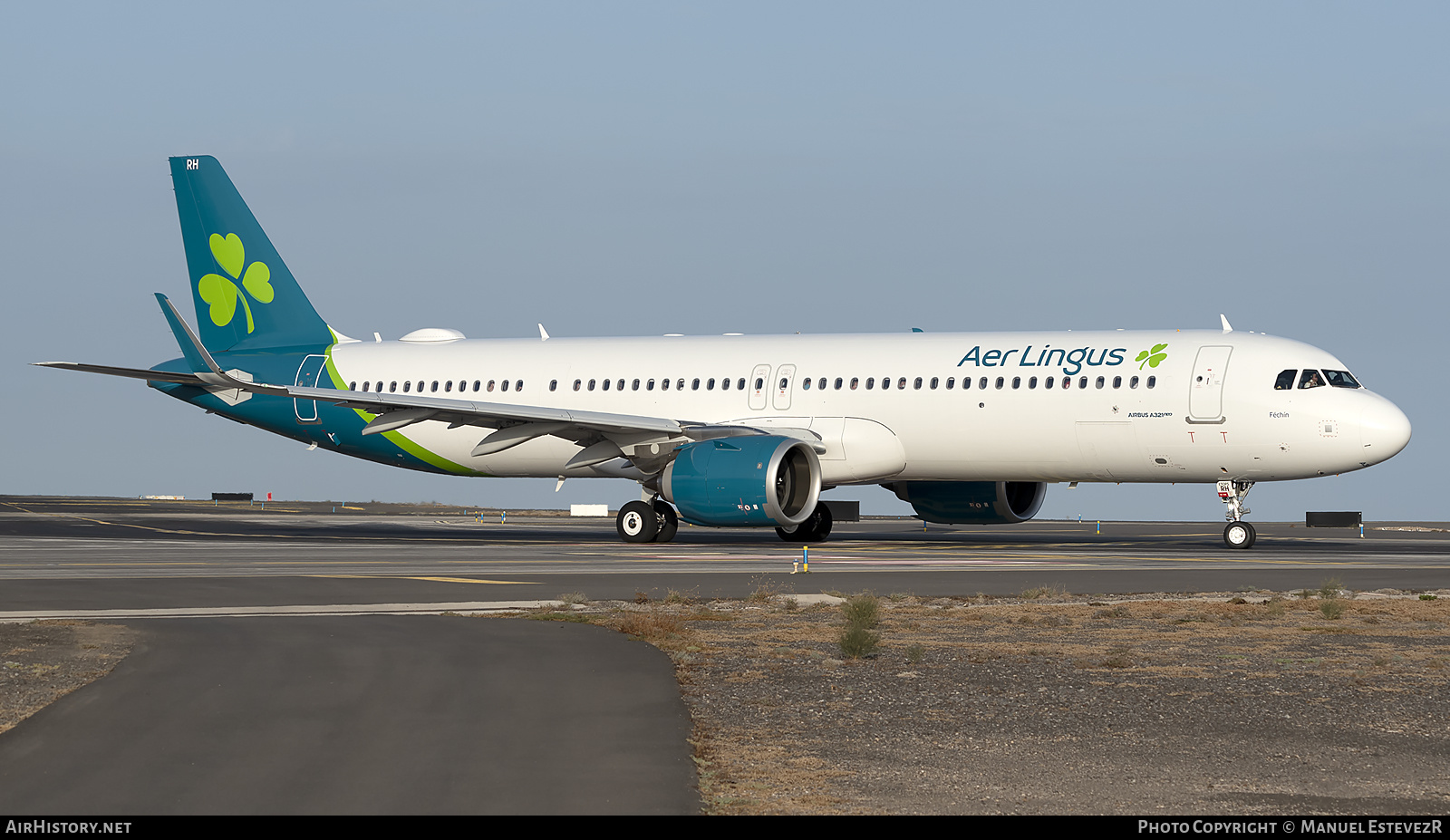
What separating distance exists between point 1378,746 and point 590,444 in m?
25.0

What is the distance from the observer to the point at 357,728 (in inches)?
364

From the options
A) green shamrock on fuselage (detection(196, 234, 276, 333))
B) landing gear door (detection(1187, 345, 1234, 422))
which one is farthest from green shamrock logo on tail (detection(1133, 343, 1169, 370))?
green shamrock on fuselage (detection(196, 234, 276, 333))

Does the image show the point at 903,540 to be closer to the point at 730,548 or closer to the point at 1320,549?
the point at 730,548

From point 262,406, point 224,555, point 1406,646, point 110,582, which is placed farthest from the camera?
point 262,406

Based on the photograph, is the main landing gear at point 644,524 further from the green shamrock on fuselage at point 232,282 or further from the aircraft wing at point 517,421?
the green shamrock on fuselage at point 232,282

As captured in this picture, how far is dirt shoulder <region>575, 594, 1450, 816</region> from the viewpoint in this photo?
748 centimetres

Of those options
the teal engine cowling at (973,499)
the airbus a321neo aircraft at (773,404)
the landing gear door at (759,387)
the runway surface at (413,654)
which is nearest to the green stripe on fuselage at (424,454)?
the airbus a321neo aircraft at (773,404)

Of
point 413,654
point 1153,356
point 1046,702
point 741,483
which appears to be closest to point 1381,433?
point 1153,356

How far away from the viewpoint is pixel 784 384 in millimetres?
32438

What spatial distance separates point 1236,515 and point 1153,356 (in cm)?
381

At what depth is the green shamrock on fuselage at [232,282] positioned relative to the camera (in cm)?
3831

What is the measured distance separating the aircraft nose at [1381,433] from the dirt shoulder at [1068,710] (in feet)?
38.7
